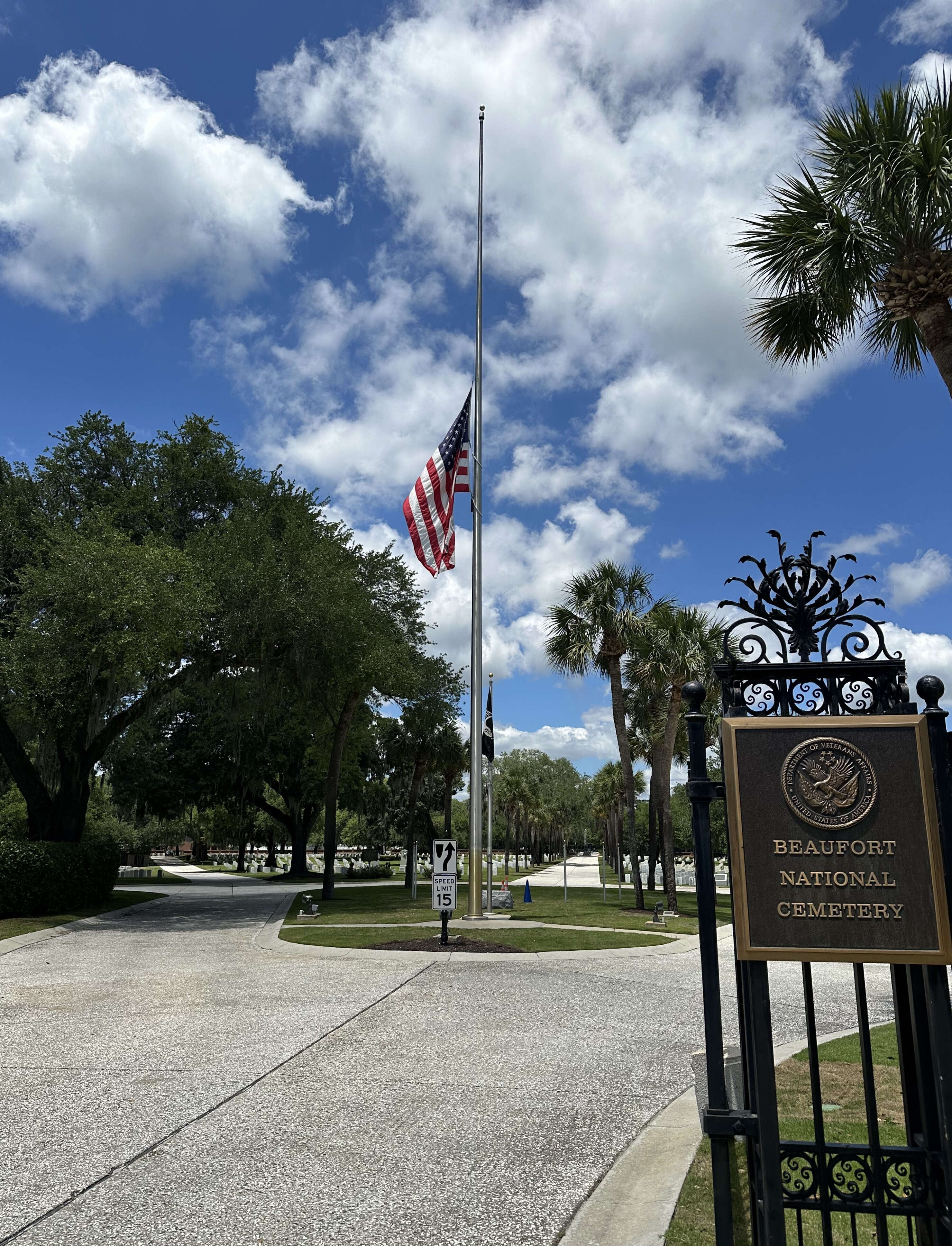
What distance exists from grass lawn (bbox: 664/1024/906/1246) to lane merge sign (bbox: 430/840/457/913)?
7.64 meters

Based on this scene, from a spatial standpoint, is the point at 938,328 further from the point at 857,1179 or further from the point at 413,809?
the point at 413,809

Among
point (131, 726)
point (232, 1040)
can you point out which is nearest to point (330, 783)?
point (131, 726)

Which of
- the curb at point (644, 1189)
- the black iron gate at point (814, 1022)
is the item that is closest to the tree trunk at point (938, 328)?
the black iron gate at point (814, 1022)

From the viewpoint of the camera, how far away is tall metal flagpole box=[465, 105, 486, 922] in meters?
18.1

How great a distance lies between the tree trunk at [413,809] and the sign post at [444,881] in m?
17.3

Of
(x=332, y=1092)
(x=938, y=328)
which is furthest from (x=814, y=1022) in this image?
(x=938, y=328)

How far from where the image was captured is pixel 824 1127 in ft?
15.5

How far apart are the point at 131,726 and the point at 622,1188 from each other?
25.7 m

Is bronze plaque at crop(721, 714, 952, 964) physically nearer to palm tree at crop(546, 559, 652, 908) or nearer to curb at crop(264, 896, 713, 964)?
curb at crop(264, 896, 713, 964)

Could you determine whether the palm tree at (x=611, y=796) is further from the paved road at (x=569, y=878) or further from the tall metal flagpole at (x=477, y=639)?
the tall metal flagpole at (x=477, y=639)

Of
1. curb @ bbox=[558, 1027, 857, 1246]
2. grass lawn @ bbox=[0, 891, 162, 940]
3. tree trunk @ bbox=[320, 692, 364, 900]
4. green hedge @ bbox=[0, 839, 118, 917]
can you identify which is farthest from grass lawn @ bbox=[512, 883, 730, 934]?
green hedge @ bbox=[0, 839, 118, 917]

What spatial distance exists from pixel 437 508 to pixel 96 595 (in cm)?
Answer: 700

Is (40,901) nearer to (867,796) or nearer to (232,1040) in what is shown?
(232,1040)

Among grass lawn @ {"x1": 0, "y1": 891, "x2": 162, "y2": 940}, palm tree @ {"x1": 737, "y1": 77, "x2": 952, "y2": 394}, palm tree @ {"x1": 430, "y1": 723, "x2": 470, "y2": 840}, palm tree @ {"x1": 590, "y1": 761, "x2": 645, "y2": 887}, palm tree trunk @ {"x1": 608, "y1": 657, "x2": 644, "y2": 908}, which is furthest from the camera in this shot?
palm tree @ {"x1": 590, "y1": 761, "x2": 645, "y2": 887}
